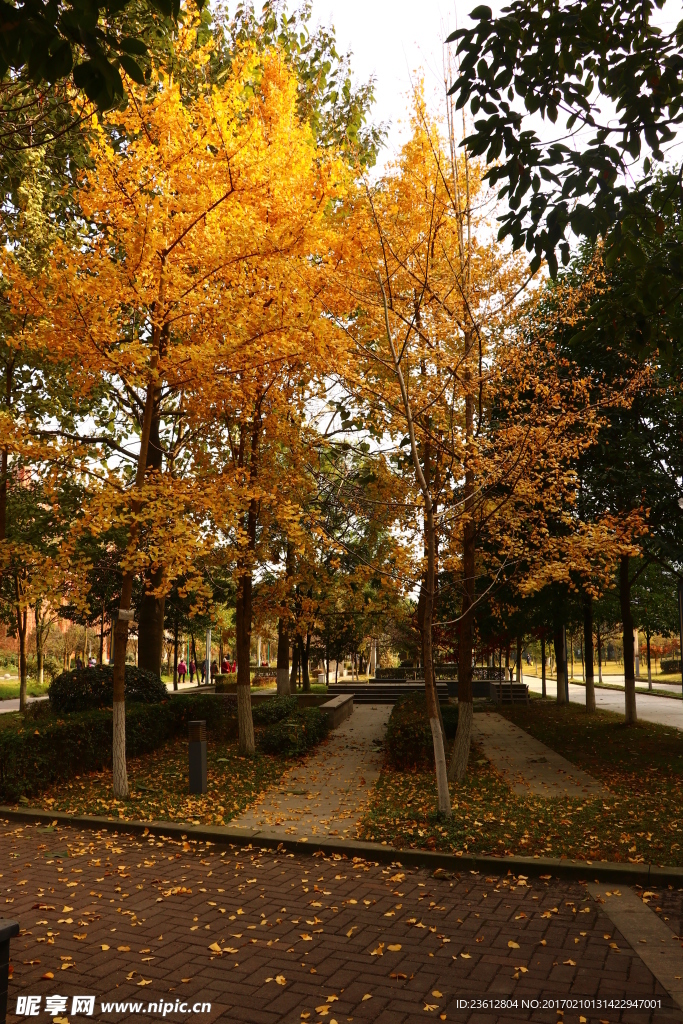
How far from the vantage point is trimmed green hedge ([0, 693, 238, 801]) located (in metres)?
10.0

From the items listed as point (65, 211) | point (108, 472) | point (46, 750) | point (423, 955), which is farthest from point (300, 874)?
point (65, 211)

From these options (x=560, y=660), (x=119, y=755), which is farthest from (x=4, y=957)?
(x=560, y=660)

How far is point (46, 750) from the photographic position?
1055cm

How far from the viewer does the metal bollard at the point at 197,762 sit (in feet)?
34.2

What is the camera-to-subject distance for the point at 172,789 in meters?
10.7

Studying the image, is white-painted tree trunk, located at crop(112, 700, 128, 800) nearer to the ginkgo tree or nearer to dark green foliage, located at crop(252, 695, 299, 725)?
the ginkgo tree

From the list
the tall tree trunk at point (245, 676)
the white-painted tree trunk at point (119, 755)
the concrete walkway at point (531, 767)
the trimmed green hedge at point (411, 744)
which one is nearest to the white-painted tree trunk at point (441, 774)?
the concrete walkway at point (531, 767)

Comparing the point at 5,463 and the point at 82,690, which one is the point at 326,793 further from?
the point at 5,463

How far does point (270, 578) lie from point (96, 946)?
12205 millimetres

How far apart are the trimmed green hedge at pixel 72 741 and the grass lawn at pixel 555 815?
14.1 feet

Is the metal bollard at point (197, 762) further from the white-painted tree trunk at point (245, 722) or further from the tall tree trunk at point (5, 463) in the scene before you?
the tall tree trunk at point (5, 463)

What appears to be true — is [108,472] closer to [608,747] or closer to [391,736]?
[391,736]

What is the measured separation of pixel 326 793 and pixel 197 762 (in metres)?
1.88

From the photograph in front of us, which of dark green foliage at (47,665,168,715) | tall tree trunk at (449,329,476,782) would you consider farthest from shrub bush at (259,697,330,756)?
tall tree trunk at (449,329,476,782)
